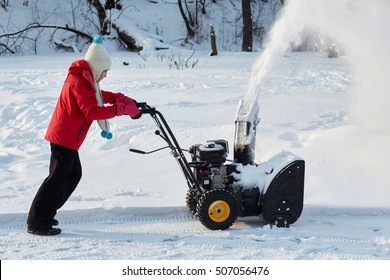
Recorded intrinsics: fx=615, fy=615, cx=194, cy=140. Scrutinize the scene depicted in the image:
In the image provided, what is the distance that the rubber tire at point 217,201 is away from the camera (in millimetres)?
4625

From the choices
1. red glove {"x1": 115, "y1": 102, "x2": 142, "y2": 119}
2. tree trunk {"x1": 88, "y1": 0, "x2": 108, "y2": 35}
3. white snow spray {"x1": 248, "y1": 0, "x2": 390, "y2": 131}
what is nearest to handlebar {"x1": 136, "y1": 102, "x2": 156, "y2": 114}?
red glove {"x1": 115, "y1": 102, "x2": 142, "y2": 119}

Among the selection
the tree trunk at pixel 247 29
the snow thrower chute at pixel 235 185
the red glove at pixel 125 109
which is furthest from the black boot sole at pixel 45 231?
the tree trunk at pixel 247 29

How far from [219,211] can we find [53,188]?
1248 mm

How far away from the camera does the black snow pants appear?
14.8 feet

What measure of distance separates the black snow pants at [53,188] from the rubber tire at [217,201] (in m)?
1.02

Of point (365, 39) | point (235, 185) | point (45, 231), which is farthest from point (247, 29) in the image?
point (45, 231)

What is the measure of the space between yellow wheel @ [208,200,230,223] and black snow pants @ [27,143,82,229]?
1.10m

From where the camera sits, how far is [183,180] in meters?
6.11

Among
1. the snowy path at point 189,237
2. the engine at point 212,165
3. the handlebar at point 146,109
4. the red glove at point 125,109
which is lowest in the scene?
the snowy path at point 189,237

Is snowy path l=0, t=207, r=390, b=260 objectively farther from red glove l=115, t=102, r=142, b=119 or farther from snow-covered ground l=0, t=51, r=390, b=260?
red glove l=115, t=102, r=142, b=119

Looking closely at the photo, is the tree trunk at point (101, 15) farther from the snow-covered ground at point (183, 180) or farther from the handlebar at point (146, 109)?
the handlebar at point (146, 109)

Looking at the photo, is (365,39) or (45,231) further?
(365,39)

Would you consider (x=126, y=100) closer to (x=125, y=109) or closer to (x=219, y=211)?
(x=125, y=109)

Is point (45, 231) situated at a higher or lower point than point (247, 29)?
lower
